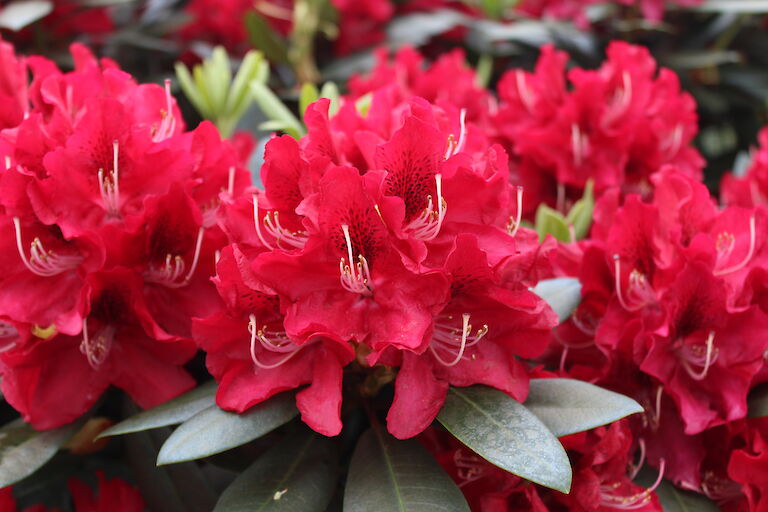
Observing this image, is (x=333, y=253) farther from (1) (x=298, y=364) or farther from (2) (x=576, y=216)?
(2) (x=576, y=216)

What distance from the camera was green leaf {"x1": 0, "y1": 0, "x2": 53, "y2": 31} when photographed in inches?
62.3

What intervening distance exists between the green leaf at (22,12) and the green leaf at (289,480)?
1074 mm

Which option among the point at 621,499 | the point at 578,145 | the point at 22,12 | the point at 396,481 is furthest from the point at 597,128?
the point at 22,12

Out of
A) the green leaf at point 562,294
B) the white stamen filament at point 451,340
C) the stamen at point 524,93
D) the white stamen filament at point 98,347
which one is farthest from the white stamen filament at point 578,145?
the white stamen filament at point 98,347

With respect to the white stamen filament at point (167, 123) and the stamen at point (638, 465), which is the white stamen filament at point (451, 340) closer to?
the stamen at point (638, 465)

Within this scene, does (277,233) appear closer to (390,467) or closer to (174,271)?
(174,271)

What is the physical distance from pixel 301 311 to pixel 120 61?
135cm

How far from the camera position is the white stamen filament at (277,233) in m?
0.83

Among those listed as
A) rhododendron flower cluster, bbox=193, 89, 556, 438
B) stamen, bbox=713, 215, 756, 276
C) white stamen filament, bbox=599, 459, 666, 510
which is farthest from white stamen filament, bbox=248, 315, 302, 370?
stamen, bbox=713, 215, 756, 276

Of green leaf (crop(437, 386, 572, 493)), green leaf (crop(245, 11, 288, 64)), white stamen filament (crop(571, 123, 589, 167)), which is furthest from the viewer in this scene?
green leaf (crop(245, 11, 288, 64))

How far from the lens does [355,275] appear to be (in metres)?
0.80

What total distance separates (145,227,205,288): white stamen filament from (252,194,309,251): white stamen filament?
0.11m

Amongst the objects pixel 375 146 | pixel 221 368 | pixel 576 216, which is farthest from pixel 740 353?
pixel 221 368

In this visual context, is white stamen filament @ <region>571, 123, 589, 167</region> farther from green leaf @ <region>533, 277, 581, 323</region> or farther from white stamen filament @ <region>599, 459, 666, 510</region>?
white stamen filament @ <region>599, 459, 666, 510</region>
